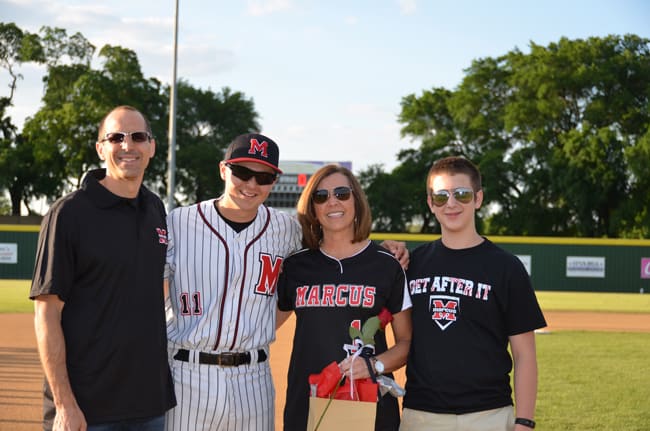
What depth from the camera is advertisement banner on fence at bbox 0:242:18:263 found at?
88.5 feet

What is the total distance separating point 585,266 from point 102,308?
26.1m

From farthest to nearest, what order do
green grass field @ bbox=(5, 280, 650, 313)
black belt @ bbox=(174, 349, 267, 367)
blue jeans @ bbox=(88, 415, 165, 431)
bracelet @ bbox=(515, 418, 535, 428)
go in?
1. green grass field @ bbox=(5, 280, 650, 313)
2. black belt @ bbox=(174, 349, 267, 367)
3. bracelet @ bbox=(515, 418, 535, 428)
4. blue jeans @ bbox=(88, 415, 165, 431)

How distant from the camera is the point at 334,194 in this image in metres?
3.54

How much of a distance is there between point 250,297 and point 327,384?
71cm

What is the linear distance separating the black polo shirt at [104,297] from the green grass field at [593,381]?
433cm

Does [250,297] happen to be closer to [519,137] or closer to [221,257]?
[221,257]

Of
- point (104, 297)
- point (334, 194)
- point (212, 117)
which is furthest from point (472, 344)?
point (212, 117)

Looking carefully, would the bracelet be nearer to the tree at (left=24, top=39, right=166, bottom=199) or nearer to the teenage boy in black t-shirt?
the teenage boy in black t-shirt

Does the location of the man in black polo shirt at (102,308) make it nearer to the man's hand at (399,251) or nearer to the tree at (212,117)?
the man's hand at (399,251)

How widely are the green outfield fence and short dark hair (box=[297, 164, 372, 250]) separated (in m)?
23.2

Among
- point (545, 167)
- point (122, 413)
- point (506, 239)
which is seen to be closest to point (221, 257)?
point (122, 413)

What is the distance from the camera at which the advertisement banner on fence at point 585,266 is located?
2681cm

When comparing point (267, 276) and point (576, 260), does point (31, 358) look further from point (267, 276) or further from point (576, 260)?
point (576, 260)

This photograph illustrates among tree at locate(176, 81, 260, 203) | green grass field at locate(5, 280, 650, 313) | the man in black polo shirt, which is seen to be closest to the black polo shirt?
the man in black polo shirt
